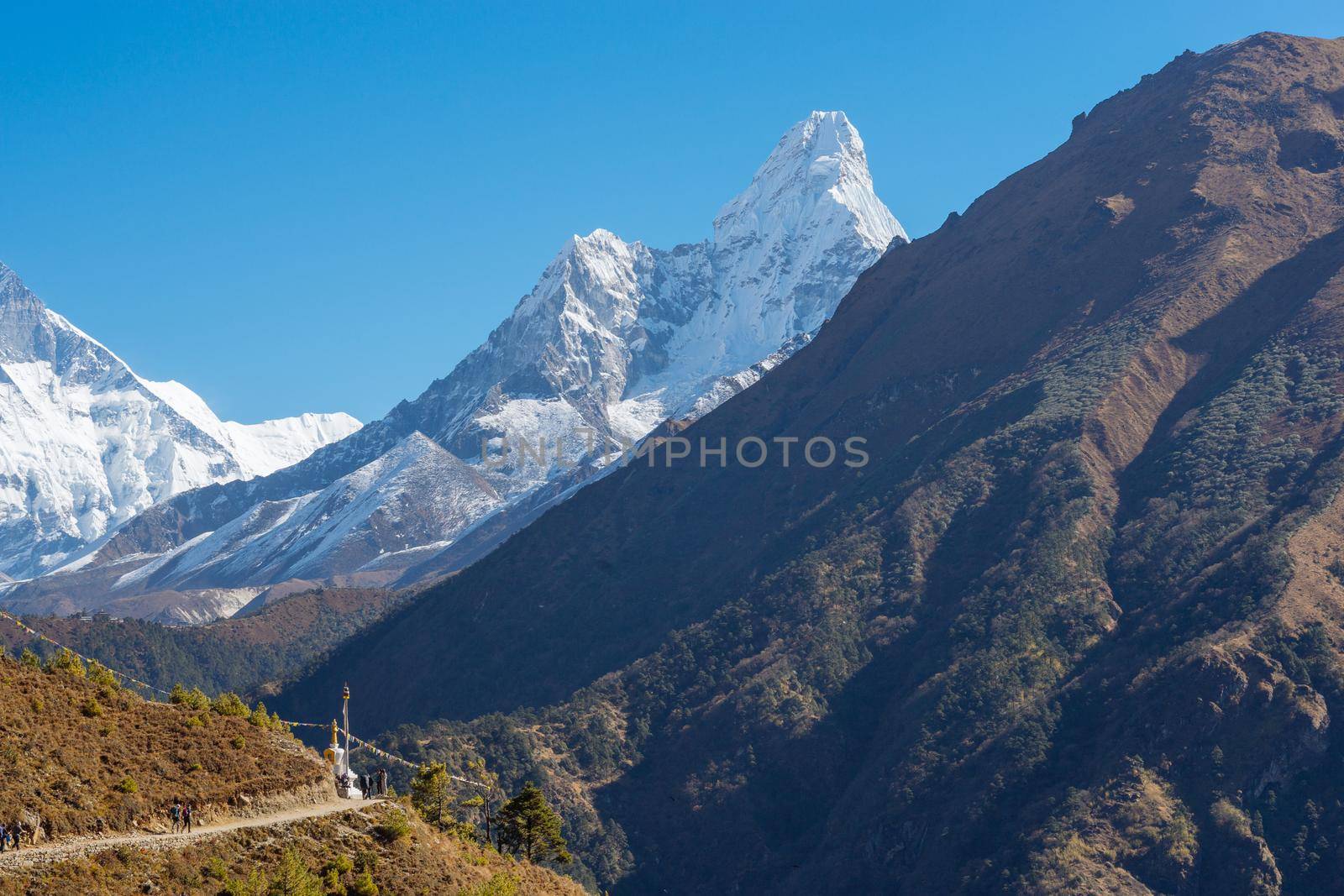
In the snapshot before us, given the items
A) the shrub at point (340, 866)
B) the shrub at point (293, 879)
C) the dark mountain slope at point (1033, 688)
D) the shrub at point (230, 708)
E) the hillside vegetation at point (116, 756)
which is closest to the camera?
the hillside vegetation at point (116, 756)

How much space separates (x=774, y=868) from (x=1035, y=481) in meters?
63.2

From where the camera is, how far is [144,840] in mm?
54594

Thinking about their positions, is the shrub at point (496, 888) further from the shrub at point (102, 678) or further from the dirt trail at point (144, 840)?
the shrub at point (102, 678)

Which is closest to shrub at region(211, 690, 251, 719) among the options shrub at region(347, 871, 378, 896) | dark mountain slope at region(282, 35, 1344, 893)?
shrub at region(347, 871, 378, 896)

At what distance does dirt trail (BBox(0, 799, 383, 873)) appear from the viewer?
50938mm

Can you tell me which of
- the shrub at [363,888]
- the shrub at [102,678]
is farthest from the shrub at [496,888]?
the shrub at [102,678]

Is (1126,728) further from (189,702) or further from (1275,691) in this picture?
(189,702)

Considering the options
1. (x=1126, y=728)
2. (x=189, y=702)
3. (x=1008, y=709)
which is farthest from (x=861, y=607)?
(x=189, y=702)

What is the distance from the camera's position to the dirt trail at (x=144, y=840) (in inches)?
2005

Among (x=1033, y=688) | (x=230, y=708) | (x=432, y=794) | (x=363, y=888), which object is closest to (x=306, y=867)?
(x=363, y=888)

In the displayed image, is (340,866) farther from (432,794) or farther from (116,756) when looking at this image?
(432,794)

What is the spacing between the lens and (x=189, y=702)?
6556 centimetres

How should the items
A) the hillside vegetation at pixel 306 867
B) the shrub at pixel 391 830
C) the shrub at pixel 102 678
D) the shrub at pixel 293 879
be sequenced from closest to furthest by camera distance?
A: the hillside vegetation at pixel 306 867 → the shrub at pixel 293 879 → the shrub at pixel 391 830 → the shrub at pixel 102 678

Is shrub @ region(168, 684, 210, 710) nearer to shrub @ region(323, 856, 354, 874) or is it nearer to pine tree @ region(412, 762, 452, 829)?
shrub @ region(323, 856, 354, 874)
